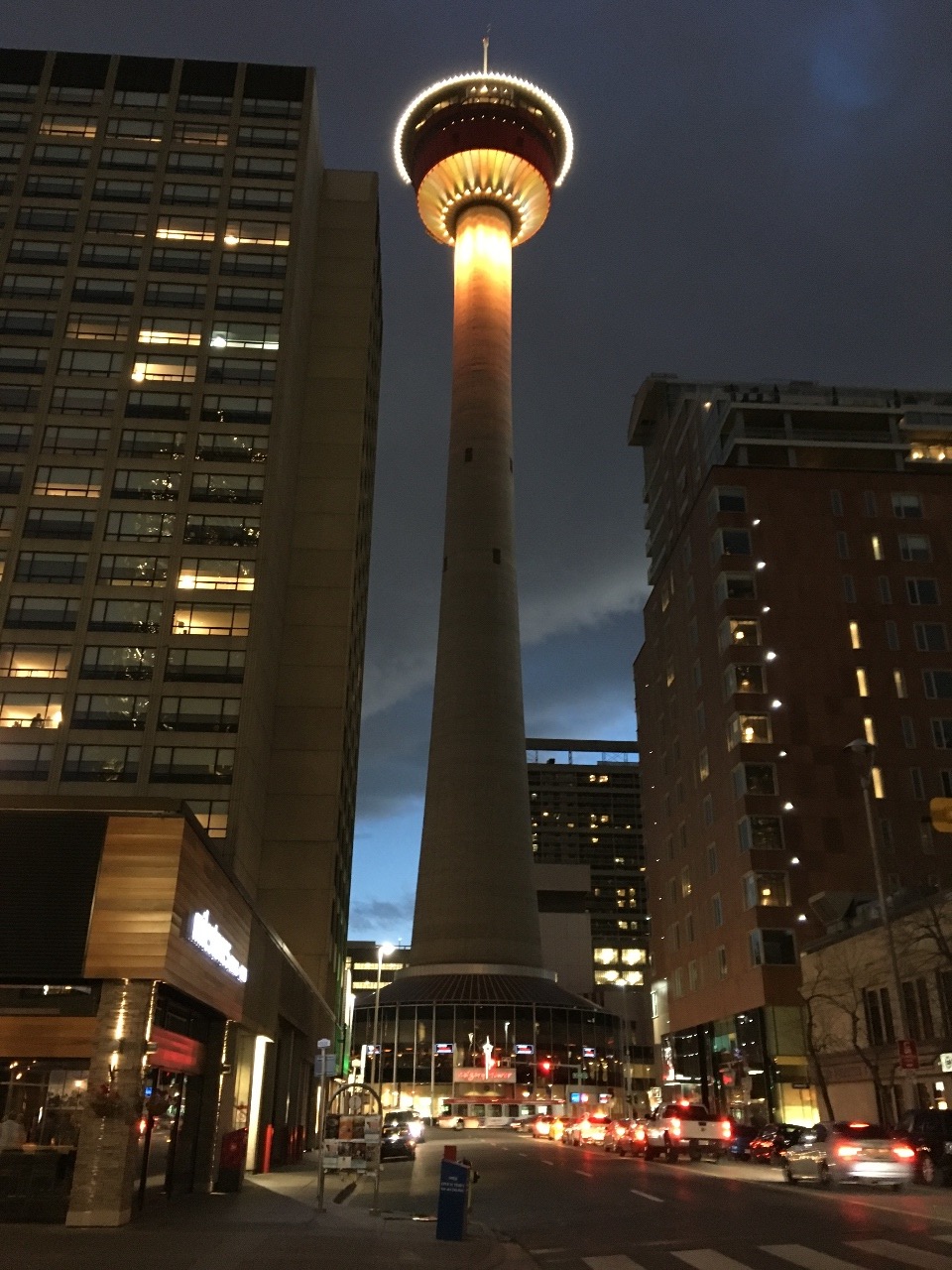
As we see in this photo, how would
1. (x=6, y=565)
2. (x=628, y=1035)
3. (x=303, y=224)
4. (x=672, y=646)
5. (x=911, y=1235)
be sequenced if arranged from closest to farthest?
(x=911, y=1235), (x=6, y=565), (x=303, y=224), (x=672, y=646), (x=628, y=1035)

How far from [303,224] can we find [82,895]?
224 ft

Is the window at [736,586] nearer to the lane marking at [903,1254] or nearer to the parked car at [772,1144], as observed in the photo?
the parked car at [772,1144]

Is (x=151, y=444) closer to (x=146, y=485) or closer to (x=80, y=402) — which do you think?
(x=146, y=485)

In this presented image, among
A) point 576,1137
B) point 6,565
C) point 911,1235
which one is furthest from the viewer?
point 6,565

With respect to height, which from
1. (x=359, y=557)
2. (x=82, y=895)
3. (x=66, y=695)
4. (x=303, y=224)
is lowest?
(x=82, y=895)

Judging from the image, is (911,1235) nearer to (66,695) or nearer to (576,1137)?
(576,1137)

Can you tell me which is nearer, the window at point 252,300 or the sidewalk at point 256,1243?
the sidewalk at point 256,1243

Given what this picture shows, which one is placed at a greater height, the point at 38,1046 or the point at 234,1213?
the point at 38,1046

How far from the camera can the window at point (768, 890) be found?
68.1 m

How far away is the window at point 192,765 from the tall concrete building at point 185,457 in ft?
0.42

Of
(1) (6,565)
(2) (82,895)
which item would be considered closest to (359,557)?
(1) (6,565)

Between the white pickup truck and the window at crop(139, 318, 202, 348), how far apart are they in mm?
55708

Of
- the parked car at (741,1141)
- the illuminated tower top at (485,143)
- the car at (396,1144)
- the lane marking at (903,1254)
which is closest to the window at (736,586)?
the parked car at (741,1141)

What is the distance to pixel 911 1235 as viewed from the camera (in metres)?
17.7
